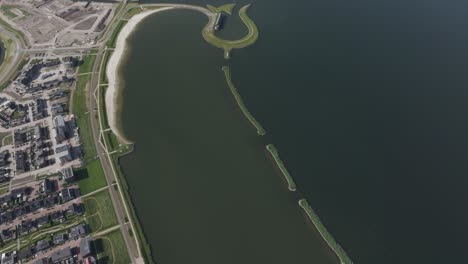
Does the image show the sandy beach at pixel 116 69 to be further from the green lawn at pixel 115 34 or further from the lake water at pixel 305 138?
the lake water at pixel 305 138

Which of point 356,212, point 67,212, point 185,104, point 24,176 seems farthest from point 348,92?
point 24,176

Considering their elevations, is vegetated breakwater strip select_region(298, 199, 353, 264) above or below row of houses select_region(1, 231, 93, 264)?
below

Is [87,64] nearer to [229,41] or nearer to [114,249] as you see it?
[229,41]

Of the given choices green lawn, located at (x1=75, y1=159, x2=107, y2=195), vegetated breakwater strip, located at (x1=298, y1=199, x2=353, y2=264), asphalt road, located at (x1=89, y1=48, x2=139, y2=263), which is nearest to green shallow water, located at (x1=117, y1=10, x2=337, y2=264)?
vegetated breakwater strip, located at (x1=298, y1=199, x2=353, y2=264)

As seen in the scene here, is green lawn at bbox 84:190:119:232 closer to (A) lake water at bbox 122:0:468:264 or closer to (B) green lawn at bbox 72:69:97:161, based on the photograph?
(A) lake water at bbox 122:0:468:264

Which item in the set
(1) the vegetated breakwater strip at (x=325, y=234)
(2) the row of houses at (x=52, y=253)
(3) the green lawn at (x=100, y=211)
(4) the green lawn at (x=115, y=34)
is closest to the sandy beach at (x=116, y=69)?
(4) the green lawn at (x=115, y=34)

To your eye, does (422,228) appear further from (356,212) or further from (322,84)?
(322,84)
